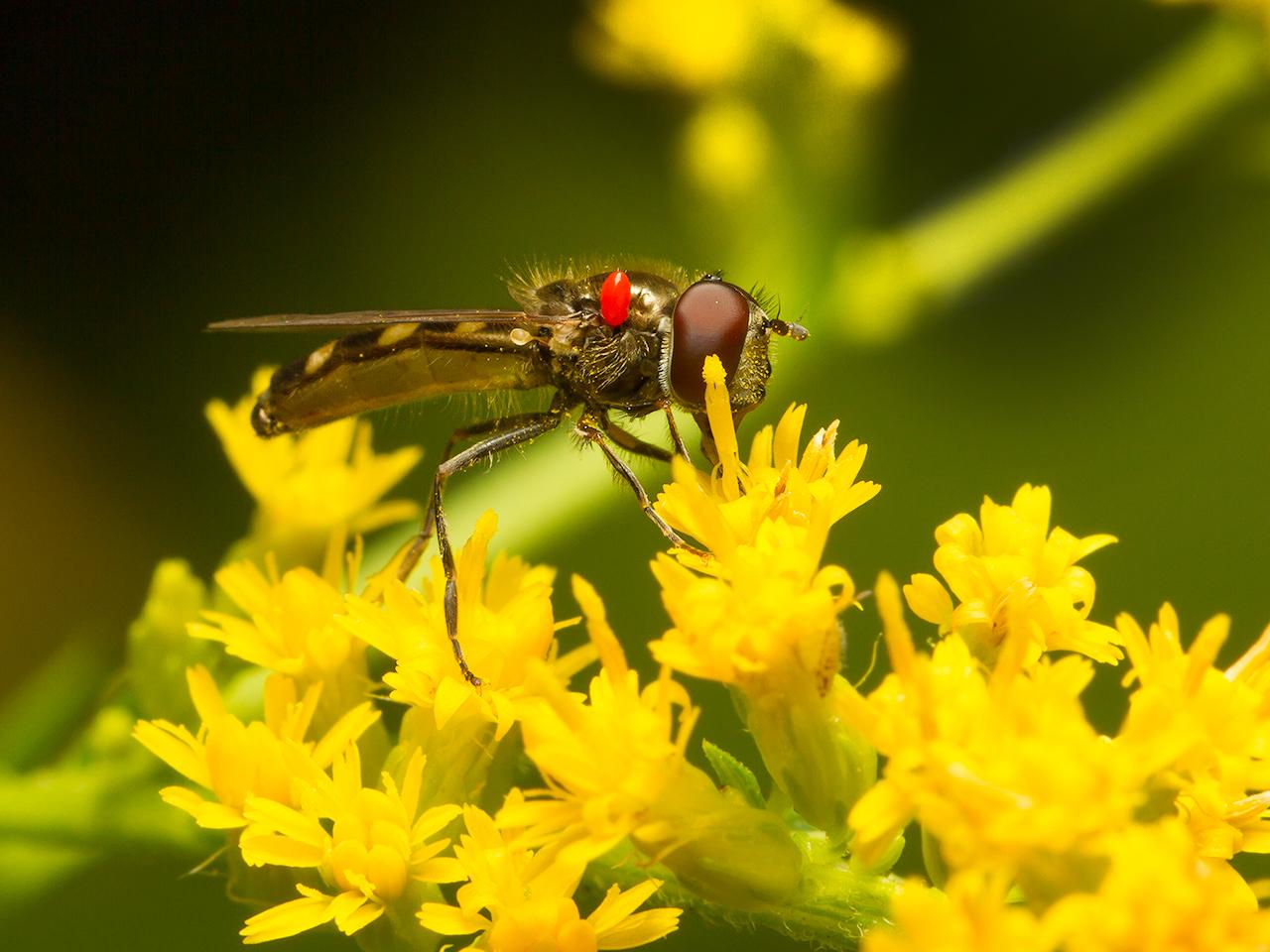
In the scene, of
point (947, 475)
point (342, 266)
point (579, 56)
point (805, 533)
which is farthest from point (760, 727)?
point (579, 56)

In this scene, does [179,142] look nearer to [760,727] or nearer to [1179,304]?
[1179,304]

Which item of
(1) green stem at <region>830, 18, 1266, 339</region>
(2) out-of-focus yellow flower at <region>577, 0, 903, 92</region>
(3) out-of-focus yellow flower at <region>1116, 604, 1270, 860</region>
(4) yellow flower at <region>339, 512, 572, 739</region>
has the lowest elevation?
(3) out-of-focus yellow flower at <region>1116, 604, 1270, 860</region>

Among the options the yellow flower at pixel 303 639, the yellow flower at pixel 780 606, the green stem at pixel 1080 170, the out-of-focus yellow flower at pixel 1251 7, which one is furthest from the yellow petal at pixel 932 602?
the out-of-focus yellow flower at pixel 1251 7

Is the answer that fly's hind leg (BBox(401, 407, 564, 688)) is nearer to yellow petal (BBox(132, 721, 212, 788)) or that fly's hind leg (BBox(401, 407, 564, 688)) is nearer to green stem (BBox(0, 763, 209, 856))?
yellow petal (BBox(132, 721, 212, 788))

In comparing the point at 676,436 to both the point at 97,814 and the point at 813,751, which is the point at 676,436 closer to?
the point at 813,751

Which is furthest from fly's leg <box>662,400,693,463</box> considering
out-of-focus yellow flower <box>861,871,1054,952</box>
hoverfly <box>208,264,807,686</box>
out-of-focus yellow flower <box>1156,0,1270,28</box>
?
out-of-focus yellow flower <box>1156,0,1270,28</box>

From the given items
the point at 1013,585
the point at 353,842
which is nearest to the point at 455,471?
the point at 353,842
